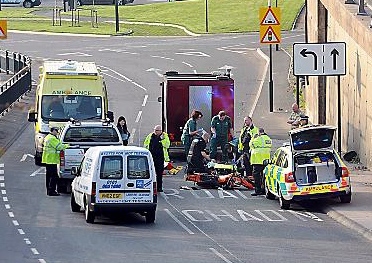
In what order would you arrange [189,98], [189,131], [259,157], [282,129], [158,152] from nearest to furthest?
[259,157] → [158,152] → [189,131] → [189,98] → [282,129]

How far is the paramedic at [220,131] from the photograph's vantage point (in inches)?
1357

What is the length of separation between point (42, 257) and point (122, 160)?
438cm

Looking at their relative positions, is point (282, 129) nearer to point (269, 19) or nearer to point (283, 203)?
point (269, 19)

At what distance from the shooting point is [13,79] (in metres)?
49.7

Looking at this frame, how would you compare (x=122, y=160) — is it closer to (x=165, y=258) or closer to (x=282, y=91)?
(x=165, y=258)

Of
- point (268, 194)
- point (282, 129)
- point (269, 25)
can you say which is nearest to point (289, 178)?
point (268, 194)

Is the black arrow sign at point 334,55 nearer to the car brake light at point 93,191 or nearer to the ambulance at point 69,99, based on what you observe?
the ambulance at point 69,99

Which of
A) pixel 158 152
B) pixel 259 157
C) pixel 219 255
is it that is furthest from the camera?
pixel 158 152

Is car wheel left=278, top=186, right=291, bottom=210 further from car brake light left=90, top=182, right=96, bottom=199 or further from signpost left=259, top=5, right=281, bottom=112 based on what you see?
signpost left=259, top=5, right=281, bottom=112

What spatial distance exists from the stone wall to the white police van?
9654 millimetres

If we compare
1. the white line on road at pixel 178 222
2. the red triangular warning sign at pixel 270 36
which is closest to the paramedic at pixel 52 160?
the white line on road at pixel 178 222

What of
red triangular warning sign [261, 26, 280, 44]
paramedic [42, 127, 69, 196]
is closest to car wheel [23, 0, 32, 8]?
red triangular warning sign [261, 26, 280, 44]

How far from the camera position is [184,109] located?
35750 millimetres

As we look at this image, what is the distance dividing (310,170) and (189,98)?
10.0 m
